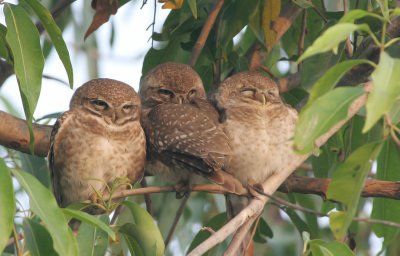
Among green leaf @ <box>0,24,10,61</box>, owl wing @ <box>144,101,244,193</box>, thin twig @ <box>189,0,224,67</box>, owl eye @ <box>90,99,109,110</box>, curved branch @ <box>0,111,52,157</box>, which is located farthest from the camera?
thin twig @ <box>189,0,224,67</box>

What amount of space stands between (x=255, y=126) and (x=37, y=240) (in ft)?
4.35

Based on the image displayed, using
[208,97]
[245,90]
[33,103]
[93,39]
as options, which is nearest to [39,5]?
[33,103]

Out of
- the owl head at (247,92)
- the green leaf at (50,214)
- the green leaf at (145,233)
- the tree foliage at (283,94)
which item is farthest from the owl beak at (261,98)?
the green leaf at (50,214)

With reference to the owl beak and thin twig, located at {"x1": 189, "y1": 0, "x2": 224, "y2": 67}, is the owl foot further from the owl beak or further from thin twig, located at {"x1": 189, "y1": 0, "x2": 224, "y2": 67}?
thin twig, located at {"x1": 189, "y1": 0, "x2": 224, "y2": 67}

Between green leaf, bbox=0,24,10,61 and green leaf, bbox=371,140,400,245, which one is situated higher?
green leaf, bbox=0,24,10,61

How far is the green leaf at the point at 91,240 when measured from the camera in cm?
296

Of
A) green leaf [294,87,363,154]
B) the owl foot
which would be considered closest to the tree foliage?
green leaf [294,87,363,154]

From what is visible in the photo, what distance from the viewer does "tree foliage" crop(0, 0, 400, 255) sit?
2121 mm

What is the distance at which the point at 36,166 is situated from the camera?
13.1ft

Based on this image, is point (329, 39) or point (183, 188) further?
point (183, 188)

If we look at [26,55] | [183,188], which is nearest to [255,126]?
[183,188]

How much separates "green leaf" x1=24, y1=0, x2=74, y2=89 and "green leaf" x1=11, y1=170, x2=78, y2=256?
0.66 m

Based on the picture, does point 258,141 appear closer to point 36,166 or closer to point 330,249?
point 330,249

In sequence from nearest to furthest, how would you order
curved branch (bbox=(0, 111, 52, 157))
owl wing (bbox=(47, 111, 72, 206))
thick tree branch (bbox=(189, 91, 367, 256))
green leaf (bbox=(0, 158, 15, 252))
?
1. green leaf (bbox=(0, 158, 15, 252))
2. thick tree branch (bbox=(189, 91, 367, 256))
3. curved branch (bbox=(0, 111, 52, 157))
4. owl wing (bbox=(47, 111, 72, 206))
